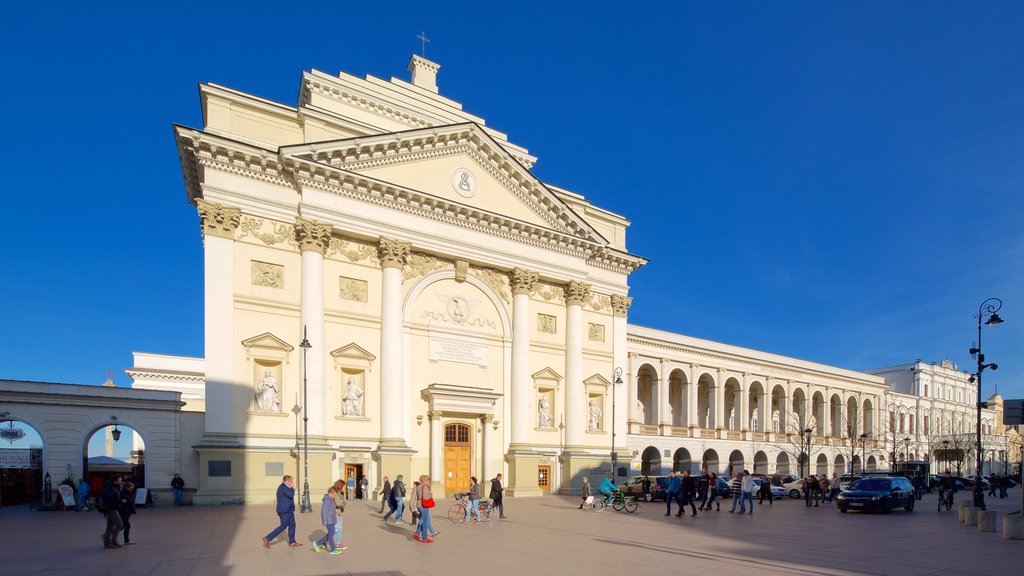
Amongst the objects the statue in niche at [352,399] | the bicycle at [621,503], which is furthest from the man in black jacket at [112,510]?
the bicycle at [621,503]

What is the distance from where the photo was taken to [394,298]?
3055cm

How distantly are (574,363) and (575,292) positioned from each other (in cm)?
385

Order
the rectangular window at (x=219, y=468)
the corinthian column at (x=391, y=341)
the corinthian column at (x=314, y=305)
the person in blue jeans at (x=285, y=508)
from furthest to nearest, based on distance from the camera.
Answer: the corinthian column at (x=391, y=341) → the corinthian column at (x=314, y=305) → the rectangular window at (x=219, y=468) → the person in blue jeans at (x=285, y=508)

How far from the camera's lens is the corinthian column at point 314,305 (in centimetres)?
2802

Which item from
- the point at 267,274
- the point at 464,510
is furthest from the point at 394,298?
the point at 464,510

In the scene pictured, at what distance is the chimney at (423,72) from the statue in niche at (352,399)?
65.4ft

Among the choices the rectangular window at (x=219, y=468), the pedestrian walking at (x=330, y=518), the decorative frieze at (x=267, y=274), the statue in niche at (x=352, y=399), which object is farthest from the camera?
the statue in niche at (x=352, y=399)

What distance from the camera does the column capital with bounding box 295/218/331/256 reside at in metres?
28.5

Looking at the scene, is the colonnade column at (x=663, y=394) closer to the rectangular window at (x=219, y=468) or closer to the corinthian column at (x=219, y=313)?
the corinthian column at (x=219, y=313)

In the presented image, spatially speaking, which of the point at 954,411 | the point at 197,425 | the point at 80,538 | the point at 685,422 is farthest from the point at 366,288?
the point at 954,411

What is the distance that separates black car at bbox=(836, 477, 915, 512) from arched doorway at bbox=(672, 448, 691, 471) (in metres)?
26.0

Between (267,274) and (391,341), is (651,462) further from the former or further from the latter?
(267,274)

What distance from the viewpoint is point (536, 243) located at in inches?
1421

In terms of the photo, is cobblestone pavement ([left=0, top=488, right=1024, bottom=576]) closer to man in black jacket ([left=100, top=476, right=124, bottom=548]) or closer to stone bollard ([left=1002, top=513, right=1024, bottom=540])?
stone bollard ([left=1002, top=513, right=1024, bottom=540])
